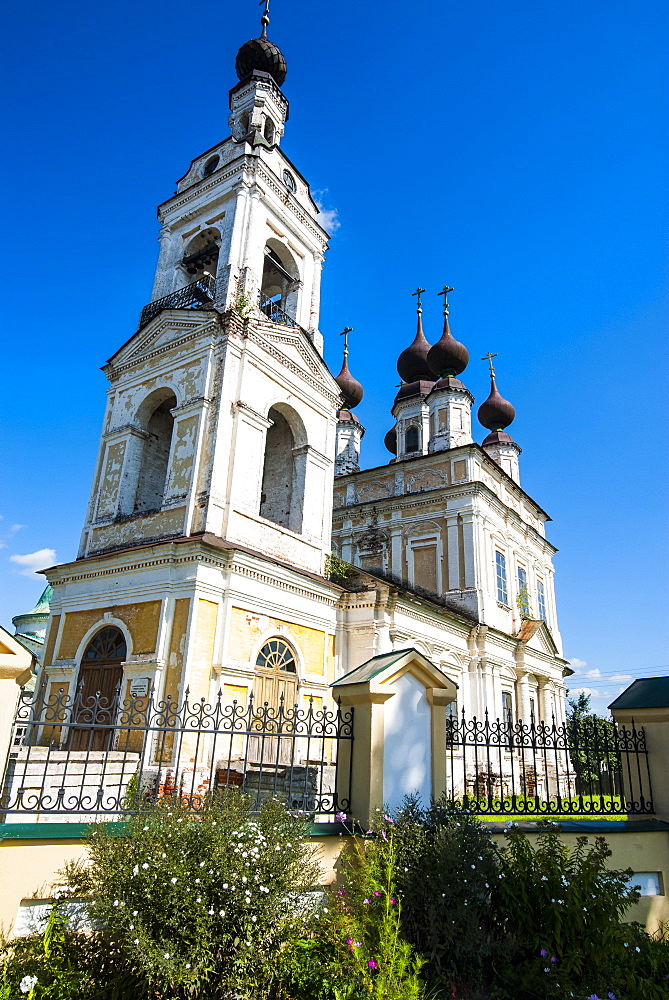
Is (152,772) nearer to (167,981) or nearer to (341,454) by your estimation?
(167,981)

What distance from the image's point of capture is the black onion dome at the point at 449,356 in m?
26.1

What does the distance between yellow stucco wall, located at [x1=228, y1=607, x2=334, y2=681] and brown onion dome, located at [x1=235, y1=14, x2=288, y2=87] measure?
15.9 meters

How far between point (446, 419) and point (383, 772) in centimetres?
2010

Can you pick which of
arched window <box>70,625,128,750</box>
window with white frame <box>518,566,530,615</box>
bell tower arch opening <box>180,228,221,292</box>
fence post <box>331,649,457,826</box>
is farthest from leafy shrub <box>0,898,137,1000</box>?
window with white frame <box>518,566,530,615</box>

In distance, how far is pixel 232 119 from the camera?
18406 mm

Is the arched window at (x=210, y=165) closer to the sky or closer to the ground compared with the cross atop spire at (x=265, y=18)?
closer to the ground

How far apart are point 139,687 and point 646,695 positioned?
8003 millimetres

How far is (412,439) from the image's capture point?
2648cm

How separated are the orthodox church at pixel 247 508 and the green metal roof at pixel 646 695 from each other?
5.99 metres

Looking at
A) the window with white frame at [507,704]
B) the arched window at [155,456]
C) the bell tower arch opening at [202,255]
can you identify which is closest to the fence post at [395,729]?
the arched window at [155,456]

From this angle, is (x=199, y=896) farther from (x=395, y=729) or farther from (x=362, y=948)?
(x=395, y=729)

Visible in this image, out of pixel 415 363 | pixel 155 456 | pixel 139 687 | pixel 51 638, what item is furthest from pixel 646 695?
pixel 415 363

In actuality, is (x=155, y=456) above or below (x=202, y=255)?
below

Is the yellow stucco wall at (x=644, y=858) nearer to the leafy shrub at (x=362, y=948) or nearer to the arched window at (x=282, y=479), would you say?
the leafy shrub at (x=362, y=948)
